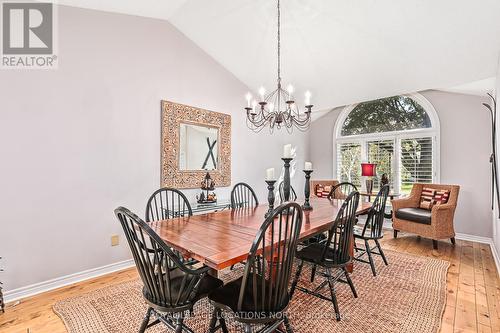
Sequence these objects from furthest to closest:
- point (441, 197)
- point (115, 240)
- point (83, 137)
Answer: point (441, 197) < point (115, 240) < point (83, 137)

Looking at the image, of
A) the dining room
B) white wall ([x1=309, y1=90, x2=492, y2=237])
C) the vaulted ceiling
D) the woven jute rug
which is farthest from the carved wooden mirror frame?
white wall ([x1=309, y1=90, x2=492, y2=237])

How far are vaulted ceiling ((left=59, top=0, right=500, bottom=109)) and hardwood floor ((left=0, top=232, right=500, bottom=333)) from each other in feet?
7.30

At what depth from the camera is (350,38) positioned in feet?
9.70

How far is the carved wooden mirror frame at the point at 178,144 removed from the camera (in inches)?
131

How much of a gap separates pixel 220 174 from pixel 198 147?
21.8 inches

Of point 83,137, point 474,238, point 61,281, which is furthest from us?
point 474,238

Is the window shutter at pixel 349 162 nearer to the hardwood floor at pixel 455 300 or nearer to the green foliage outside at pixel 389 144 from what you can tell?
the green foliage outside at pixel 389 144

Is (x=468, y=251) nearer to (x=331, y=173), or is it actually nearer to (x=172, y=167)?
(x=331, y=173)

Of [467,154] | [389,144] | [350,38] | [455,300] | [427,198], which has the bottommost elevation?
[455,300]

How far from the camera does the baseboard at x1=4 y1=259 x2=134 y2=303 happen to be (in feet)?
7.53

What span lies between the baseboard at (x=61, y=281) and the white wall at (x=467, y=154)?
5020 mm

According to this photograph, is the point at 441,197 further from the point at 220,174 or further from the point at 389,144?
the point at 220,174

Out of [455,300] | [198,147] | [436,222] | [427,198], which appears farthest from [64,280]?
[427,198]

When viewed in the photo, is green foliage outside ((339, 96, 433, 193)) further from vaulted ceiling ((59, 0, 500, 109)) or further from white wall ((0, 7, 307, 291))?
white wall ((0, 7, 307, 291))
